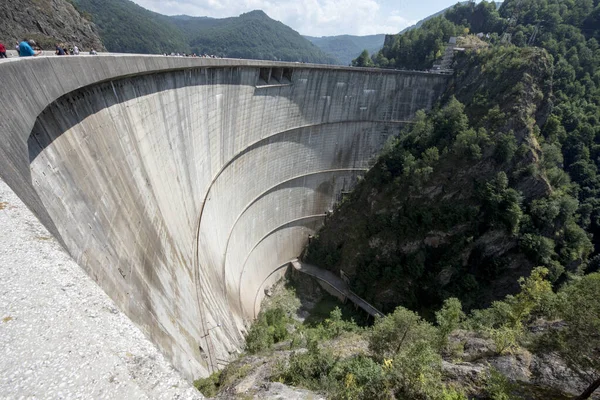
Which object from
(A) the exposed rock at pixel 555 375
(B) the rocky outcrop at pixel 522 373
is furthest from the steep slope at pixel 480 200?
(A) the exposed rock at pixel 555 375

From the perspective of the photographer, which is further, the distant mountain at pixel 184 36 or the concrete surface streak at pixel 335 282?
the distant mountain at pixel 184 36

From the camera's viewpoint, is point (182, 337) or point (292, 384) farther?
point (182, 337)

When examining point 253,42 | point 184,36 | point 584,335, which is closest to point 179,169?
point 584,335

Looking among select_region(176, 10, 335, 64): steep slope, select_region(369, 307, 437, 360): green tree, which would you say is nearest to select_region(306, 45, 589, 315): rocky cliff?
select_region(369, 307, 437, 360): green tree

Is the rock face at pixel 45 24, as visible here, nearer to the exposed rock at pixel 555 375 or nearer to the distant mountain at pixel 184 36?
the distant mountain at pixel 184 36

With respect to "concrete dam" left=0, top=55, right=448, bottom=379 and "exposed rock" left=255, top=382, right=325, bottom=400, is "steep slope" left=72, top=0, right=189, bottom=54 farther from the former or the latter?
"exposed rock" left=255, top=382, right=325, bottom=400

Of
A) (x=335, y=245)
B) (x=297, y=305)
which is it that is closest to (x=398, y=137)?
(x=335, y=245)

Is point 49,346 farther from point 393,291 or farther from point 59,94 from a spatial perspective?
point 393,291
